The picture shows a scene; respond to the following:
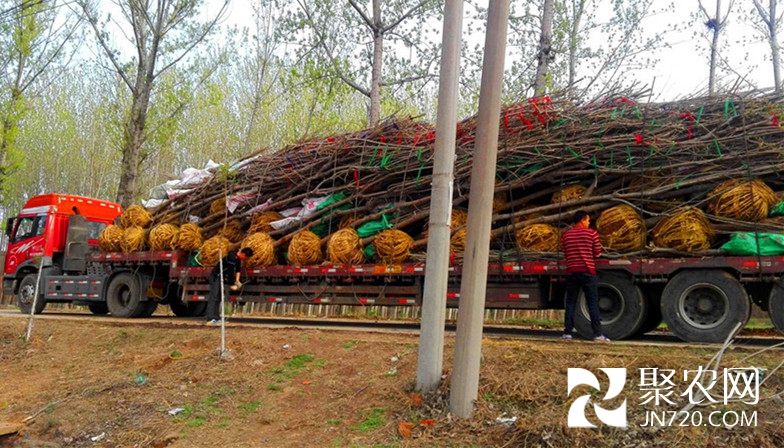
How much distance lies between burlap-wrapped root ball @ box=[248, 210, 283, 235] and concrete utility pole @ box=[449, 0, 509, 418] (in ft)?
25.8

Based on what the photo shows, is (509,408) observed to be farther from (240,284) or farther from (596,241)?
(240,284)

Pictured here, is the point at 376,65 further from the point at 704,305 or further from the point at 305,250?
the point at 704,305

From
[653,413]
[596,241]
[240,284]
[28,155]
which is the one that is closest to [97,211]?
[240,284]

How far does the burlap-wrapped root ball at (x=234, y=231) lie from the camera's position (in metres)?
13.8

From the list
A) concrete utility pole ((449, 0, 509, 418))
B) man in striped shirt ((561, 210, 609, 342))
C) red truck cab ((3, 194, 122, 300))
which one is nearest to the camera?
concrete utility pole ((449, 0, 509, 418))

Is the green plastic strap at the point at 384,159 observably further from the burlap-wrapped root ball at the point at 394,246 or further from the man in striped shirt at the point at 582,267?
the man in striped shirt at the point at 582,267

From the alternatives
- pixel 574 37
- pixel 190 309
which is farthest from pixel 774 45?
pixel 190 309

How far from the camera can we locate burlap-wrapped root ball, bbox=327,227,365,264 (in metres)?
11.7

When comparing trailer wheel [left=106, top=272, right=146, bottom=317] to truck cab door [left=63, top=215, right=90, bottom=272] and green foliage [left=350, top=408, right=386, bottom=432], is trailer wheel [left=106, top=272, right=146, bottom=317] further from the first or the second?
green foliage [left=350, top=408, right=386, bottom=432]

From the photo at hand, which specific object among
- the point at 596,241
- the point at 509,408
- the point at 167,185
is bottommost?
the point at 509,408

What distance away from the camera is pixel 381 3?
63.6ft

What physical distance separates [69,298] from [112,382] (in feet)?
30.1

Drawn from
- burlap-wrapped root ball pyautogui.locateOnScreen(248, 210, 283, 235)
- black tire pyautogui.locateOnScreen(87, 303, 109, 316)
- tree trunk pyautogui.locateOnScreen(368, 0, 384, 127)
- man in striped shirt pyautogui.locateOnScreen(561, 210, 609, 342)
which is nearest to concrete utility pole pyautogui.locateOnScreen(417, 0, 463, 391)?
man in striped shirt pyautogui.locateOnScreen(561, 210, 609, 342)

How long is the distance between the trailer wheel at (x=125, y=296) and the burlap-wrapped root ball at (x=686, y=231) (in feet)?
39.2
